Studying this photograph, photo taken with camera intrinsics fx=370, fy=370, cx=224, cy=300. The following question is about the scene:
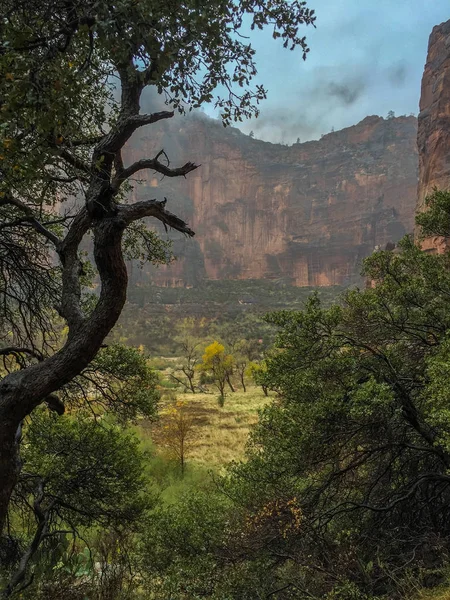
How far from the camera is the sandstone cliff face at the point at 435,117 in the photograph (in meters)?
40.4

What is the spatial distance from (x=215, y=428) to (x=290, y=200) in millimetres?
111034

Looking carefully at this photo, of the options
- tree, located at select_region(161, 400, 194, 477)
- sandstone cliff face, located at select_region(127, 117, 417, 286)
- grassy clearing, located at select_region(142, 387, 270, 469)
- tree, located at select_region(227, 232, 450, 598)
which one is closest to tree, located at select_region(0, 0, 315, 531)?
tree, located at select_region(227, 232, 450, 598)

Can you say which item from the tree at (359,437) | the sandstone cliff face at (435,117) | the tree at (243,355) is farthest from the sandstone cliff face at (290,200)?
the tree at (359,437)

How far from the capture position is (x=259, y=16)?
380 centimetres

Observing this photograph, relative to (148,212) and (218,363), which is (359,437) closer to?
(148,212)

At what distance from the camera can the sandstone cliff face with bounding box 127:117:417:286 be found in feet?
365

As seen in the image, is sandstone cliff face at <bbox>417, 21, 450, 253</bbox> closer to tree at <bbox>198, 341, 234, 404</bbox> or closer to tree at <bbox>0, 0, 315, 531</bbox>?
tree at <bbox>198, 341, 234, 404</bbox>

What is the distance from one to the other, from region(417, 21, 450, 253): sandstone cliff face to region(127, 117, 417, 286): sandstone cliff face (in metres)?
61.4

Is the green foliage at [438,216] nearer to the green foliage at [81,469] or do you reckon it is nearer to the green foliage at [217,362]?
the green foliage at [81,469]

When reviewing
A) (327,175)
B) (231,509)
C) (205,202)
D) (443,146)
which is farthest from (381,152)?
(231,509)

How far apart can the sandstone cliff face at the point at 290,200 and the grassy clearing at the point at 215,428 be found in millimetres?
74926

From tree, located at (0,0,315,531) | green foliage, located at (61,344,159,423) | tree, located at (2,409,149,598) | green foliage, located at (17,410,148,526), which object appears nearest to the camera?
tree, located at (0,0,315,531)

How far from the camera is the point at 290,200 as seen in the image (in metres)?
126

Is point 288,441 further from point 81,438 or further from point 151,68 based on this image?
point 151,68
